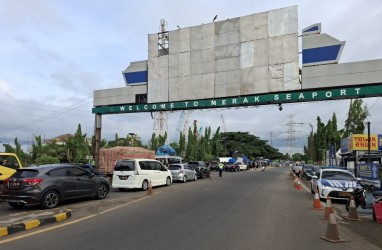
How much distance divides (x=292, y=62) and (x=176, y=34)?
867 cm

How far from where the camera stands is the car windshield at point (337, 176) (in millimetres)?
17516

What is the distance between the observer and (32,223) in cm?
932

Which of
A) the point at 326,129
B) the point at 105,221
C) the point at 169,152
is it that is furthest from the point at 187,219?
the point at 326,129

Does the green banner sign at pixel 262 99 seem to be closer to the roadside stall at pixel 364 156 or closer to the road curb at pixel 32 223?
the roadside stall at pixel 364 156

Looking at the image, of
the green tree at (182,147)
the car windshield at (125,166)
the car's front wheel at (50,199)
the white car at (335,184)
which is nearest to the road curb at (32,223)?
the car's front wheel at (50,199)

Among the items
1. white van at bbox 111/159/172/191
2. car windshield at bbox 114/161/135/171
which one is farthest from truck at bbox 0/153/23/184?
car windshield at bbox 114/161/135/171

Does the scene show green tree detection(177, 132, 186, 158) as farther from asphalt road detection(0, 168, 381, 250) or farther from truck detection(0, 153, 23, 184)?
asphalt road detection(0, 168, 381, 250)

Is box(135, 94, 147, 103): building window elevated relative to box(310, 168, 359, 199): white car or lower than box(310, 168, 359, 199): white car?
elevated

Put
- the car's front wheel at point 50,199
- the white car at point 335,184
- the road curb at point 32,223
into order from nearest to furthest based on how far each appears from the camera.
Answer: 1. the road curb at point 32,223
2. the car's front wheel at point 50,199
3. the white car at point 335,184

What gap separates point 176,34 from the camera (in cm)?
2645

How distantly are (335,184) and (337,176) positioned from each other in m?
1.39

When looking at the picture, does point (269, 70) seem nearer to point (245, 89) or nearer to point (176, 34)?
point (245, 89)

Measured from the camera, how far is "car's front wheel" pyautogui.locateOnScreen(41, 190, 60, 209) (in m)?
12.8

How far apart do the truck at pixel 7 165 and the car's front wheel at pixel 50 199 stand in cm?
344
